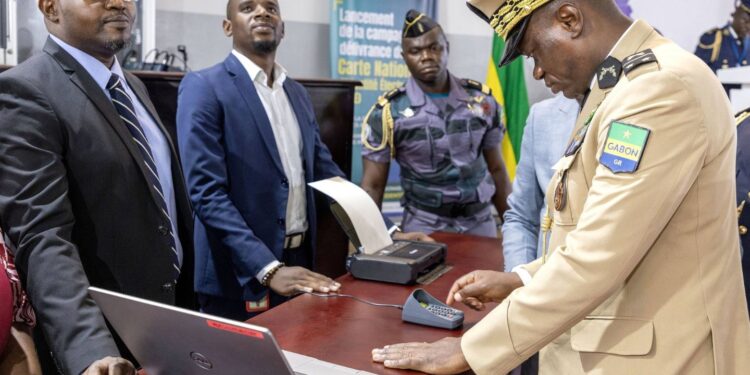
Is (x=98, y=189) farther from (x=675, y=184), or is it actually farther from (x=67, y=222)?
(x=675, y=184)

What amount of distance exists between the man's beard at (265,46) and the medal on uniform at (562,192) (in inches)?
65.4

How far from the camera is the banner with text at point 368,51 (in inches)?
211

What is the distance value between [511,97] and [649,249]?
4.83 meters

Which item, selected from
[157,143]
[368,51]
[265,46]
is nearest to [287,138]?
[265,46]

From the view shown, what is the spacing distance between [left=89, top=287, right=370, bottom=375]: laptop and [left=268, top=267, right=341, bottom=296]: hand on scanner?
2.48ft

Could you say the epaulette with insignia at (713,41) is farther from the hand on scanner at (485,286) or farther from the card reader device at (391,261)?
the hand on scanner at (485,286)

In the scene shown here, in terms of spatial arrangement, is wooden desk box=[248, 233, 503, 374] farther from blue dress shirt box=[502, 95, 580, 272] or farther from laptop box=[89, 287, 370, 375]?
laptop box=[89, 287, 370, 375]

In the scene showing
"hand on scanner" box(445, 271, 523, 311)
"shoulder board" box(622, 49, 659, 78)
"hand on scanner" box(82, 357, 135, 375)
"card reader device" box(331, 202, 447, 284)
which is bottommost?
"card reader device" box(331, 202, 447, 284)

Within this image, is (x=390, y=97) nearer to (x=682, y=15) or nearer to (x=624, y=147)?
(x=624, y=147)

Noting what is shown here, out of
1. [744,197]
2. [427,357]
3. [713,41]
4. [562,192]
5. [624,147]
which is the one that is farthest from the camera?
[713,41]

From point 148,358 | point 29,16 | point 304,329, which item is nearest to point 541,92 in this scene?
point 29,16

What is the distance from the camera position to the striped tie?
6.15ft

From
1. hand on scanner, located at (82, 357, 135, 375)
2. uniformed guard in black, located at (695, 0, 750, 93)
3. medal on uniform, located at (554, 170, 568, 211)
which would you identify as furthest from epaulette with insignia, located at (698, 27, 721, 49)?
hand on scanner, located at (82, 357, 135, 375)

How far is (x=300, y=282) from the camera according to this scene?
7.00 feet
